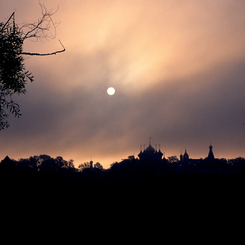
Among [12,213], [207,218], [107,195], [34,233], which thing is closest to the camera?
[34,233]

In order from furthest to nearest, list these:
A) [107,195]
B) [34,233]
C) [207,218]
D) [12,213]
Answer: [107,195] → [207,218] → [12,213] → [34,233]

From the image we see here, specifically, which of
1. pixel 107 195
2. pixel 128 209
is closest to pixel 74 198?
pixel 107 195

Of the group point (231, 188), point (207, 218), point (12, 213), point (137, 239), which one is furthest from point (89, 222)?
point (231, 188)

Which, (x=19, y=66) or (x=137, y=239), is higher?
(x=19, y=66)

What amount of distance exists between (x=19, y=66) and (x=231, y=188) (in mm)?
16904

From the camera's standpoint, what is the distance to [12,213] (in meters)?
17.0

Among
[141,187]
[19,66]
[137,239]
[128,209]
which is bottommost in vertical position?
[137,239]

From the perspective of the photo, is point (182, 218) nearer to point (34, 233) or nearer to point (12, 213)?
point (34, 233)

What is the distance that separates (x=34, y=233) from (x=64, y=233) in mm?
1563

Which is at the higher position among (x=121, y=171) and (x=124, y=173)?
(x=121, y=171)

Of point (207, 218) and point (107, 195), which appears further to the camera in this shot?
point (107, 195)

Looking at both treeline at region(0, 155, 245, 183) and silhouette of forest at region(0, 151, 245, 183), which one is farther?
treeline at region(0, 155, 245, 183)

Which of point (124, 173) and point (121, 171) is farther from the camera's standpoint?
point (121, 171)

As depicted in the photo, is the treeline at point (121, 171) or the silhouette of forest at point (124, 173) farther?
the treeline at point (121, 171)
